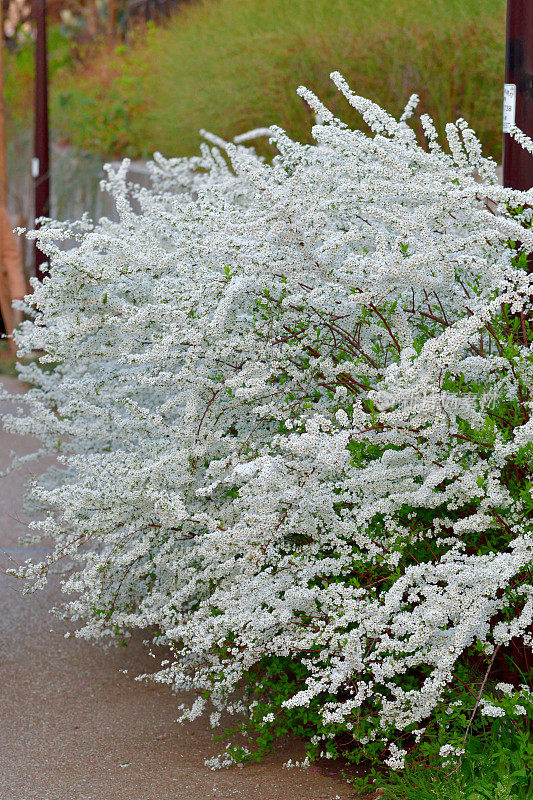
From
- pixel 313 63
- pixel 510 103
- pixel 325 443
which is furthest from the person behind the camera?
pixel 313 63

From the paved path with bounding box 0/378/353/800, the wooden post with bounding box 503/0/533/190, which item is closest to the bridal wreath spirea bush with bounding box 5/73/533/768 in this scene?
the paved path with bounding box 0/378/353/800

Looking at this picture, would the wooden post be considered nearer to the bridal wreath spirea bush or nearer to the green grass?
the bridal wreath spirea bush

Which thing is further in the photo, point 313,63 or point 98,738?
point 313,63

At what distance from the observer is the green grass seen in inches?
409

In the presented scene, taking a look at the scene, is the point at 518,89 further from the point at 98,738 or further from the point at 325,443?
the point at 98,738

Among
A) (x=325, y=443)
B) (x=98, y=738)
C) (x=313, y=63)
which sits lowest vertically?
(x=98, y=738)

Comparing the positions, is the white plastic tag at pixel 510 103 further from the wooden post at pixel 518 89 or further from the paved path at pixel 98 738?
the paved path at pixel 98 738

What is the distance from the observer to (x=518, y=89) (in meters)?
4.46

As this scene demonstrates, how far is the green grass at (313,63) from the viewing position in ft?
34.1

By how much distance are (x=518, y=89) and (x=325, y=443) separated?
80.7 inches

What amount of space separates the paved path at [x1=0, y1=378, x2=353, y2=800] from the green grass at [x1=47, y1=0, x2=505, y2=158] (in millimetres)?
6690

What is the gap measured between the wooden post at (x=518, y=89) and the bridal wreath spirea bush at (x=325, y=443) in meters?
0.34

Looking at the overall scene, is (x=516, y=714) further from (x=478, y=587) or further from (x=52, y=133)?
(x=52, y=133)

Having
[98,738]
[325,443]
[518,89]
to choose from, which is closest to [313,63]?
[518,89]
